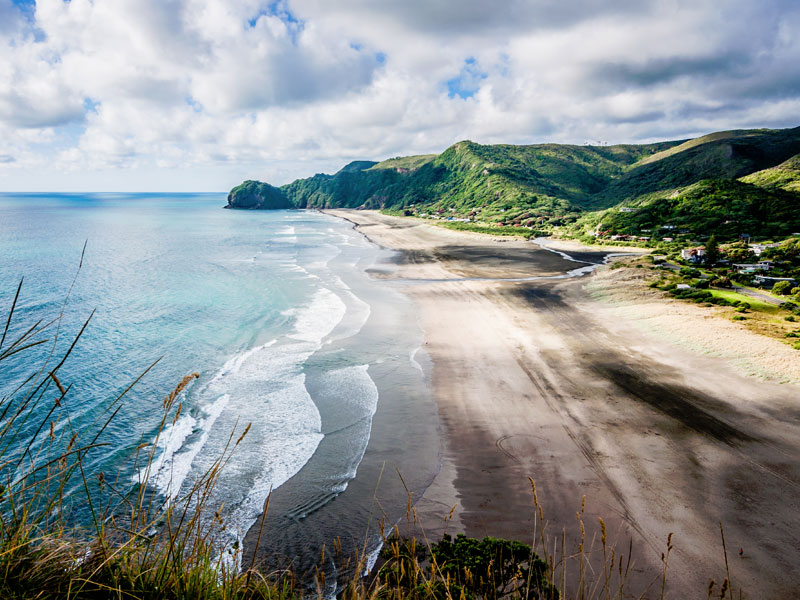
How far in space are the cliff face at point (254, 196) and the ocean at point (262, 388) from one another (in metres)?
154

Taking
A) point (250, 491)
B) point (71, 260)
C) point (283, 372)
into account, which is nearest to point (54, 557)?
point (250, 491)

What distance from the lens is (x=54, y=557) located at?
106 inches

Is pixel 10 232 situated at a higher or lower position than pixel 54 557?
lower

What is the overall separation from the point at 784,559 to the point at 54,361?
25137 millimetres

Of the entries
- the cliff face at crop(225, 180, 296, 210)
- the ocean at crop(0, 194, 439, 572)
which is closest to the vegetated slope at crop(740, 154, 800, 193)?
the ocean at crop(0, 194, 439, 572)

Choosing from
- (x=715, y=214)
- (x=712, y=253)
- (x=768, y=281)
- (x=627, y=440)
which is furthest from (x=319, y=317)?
(x=715, y=214)

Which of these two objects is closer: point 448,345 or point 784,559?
point 784,559

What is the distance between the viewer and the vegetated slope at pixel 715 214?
59.8 metres

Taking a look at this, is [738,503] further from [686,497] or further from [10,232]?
[10,232]

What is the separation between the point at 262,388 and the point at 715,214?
247 ft

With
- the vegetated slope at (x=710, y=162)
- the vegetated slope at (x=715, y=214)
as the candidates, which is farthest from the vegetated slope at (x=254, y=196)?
the vegetated slope at (x=715, y=214)

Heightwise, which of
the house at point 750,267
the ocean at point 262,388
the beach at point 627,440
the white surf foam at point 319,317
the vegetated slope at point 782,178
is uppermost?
the vegetated slope at point 782,178

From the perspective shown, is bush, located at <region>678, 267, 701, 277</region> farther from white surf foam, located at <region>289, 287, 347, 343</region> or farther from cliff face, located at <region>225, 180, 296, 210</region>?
cliff face, located at <region>225, 180, 296, 210</region>

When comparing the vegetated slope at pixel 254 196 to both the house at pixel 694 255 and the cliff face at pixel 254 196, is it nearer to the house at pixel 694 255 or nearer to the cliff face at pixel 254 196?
the cliff face at pixel 254 196
